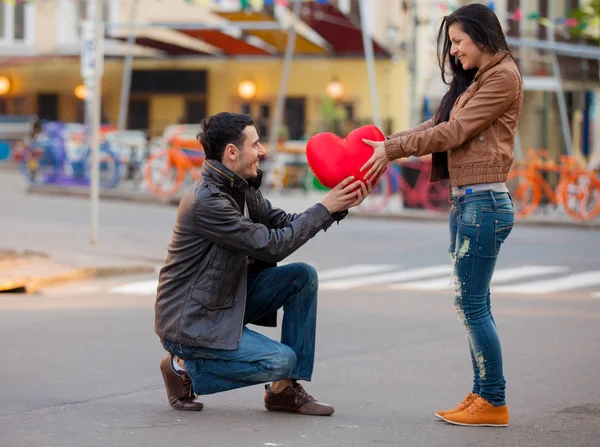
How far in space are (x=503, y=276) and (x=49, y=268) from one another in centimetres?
481

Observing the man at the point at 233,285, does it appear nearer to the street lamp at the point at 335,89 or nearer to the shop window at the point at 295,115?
the street lamp at the point at 335,89

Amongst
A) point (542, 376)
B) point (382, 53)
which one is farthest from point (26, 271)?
point (382, 53)

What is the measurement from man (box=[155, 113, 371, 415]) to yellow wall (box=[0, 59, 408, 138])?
33.2 m

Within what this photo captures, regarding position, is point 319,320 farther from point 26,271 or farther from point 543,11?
point 543,11

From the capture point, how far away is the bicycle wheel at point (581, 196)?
24.3 meters

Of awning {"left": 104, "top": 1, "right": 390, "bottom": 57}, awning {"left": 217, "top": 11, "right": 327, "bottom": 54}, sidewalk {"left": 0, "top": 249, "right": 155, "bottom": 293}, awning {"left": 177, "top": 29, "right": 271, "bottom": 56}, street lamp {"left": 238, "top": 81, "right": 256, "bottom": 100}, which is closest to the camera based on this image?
sidewalk {"left": 0, "top": 249, "right": 155, "bottom": 293}

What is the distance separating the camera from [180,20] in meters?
42.6

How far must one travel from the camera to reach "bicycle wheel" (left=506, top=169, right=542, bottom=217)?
975 inches

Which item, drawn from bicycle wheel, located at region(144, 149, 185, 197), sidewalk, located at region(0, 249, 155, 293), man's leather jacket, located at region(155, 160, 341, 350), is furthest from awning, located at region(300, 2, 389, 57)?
man's leather jacket, located at region(155, 160, 341, 350)

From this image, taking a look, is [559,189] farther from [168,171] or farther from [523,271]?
[523,271]

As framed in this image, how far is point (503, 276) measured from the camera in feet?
49.4

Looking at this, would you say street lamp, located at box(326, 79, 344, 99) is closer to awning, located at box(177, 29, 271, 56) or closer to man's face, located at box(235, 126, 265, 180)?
awning, located at box(177, 29, 271, 56)

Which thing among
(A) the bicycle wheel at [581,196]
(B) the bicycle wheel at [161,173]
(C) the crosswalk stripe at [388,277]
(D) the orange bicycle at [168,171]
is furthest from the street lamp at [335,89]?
(C) the crosswalk stripe at [388,277]

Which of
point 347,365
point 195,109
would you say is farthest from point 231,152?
point 195,109
